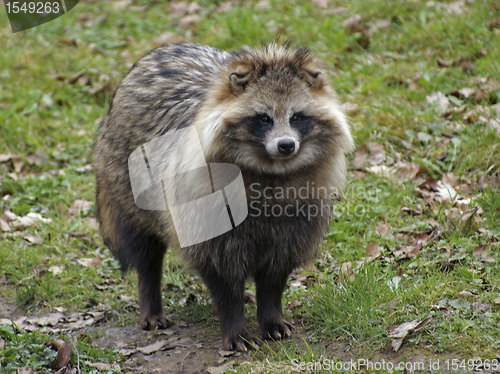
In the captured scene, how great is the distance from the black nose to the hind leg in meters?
1.48

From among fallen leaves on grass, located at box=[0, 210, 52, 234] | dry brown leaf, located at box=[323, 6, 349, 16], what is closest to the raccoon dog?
fallen leaves on grass, located at box=[0, 210, 52, 234]

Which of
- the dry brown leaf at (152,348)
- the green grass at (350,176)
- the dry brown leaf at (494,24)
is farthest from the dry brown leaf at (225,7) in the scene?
the dry brown leaf at (152,348)

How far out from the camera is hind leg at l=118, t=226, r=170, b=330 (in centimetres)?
415

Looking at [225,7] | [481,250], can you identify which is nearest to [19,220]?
[481,250]

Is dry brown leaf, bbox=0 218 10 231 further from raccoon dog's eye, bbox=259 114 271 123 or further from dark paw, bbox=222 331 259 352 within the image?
raccoon dog's eye, bbox=259 114 271 123

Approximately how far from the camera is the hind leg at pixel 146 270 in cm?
415

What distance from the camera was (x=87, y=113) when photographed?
6754 mm

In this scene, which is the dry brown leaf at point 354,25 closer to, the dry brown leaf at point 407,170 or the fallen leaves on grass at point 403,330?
the dry brown leaf at point 407,170

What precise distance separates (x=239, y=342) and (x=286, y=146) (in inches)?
52.6

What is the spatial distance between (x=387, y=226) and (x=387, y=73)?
7.14 feet

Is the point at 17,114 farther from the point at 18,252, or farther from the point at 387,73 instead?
the point at 387,73

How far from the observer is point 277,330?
3.73 metres

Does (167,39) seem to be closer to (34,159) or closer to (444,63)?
(34,159)

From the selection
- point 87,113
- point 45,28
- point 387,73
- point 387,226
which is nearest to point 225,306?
point 387,226
